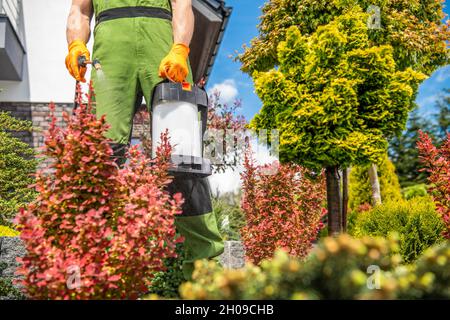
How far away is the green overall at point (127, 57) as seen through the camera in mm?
2998

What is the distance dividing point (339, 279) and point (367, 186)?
10.2 metres

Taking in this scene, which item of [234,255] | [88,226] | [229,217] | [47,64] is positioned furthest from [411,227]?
[47,64]

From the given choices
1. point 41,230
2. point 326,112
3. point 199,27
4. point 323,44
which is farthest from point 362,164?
point 41,230

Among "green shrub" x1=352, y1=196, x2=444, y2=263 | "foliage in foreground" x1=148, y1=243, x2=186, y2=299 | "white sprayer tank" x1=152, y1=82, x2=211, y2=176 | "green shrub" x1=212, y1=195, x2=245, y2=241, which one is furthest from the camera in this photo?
"green shrub" x1=212, y1=195, x2=245, y2=241

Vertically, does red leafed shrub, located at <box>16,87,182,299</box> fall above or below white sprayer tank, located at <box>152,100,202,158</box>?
below

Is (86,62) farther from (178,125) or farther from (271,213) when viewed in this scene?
(271,213)

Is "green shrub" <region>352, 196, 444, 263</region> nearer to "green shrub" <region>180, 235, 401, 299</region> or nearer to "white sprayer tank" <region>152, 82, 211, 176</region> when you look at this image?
"white sprayer tank" <region>152, 82, 211, 176</region>

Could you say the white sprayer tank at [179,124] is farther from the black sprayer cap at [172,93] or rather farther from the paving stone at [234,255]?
the paving stone at [234,255]

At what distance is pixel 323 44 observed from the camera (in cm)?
629

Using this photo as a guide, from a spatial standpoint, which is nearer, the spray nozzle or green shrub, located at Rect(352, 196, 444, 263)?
the spray nozzle

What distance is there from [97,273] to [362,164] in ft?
16.5

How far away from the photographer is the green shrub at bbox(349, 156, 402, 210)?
1120 cm

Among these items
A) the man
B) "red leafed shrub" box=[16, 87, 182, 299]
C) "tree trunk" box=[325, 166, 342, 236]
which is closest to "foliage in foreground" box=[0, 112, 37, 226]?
the man

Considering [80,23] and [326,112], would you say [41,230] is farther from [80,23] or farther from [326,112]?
[326,112]
